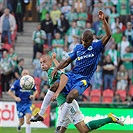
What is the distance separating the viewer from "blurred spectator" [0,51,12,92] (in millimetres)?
25969

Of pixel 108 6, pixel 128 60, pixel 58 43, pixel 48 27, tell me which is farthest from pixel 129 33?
pixel 48 27

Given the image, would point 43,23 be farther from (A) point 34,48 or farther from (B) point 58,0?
(B) point 58,0

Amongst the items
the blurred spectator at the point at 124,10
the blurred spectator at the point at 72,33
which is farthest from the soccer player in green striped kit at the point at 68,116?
the blurred spectator at the point at 124,10

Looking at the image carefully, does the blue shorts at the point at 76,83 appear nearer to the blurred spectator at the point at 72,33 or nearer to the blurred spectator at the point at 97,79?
the blurred spectator at the point at 97,79

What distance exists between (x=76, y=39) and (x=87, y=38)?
41.9ft

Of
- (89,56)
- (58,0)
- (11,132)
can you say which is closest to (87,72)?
(89,56)

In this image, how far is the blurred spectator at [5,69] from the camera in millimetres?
25969

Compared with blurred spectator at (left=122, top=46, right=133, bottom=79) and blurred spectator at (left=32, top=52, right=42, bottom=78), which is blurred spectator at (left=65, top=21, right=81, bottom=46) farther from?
blurred spectator at (left=122, top=46, right=133, bottom=79)

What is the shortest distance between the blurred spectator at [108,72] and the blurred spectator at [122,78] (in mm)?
303

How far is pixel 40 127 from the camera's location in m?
23.8

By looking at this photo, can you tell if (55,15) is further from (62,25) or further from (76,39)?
(76,39)

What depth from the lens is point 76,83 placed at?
14.4 m

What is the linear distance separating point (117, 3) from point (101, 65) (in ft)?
12.0

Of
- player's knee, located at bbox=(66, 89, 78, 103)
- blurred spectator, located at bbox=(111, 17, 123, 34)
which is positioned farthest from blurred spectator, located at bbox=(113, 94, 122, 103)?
player's knee, located at bbox=(66, 89, 78, 103)
